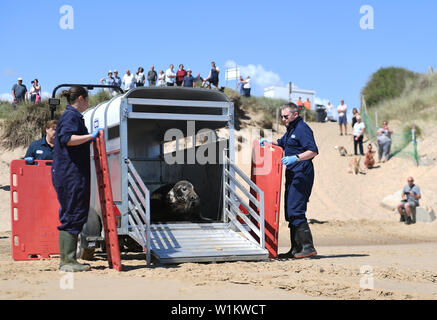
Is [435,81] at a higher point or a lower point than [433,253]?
higher

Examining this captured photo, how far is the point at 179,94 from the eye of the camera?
9.80 meters

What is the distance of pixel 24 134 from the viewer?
25719 mm

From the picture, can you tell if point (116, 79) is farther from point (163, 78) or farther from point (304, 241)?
point (304, 241)

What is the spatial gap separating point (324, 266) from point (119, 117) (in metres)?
3.73

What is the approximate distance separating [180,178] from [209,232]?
2.72 m

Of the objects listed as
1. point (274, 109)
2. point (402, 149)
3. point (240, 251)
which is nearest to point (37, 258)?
point (240, 251)

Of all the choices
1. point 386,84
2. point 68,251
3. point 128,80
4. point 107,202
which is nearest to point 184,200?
point 107,202

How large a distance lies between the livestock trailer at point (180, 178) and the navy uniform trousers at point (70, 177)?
1.06 metres

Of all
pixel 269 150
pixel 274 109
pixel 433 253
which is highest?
pixel 274 109

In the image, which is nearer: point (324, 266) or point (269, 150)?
point (324, 266)

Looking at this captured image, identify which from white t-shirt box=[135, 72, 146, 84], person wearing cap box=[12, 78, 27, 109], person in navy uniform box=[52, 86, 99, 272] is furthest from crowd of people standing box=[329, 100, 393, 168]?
person in navy uniform box=[52, 86, 99, 272]
